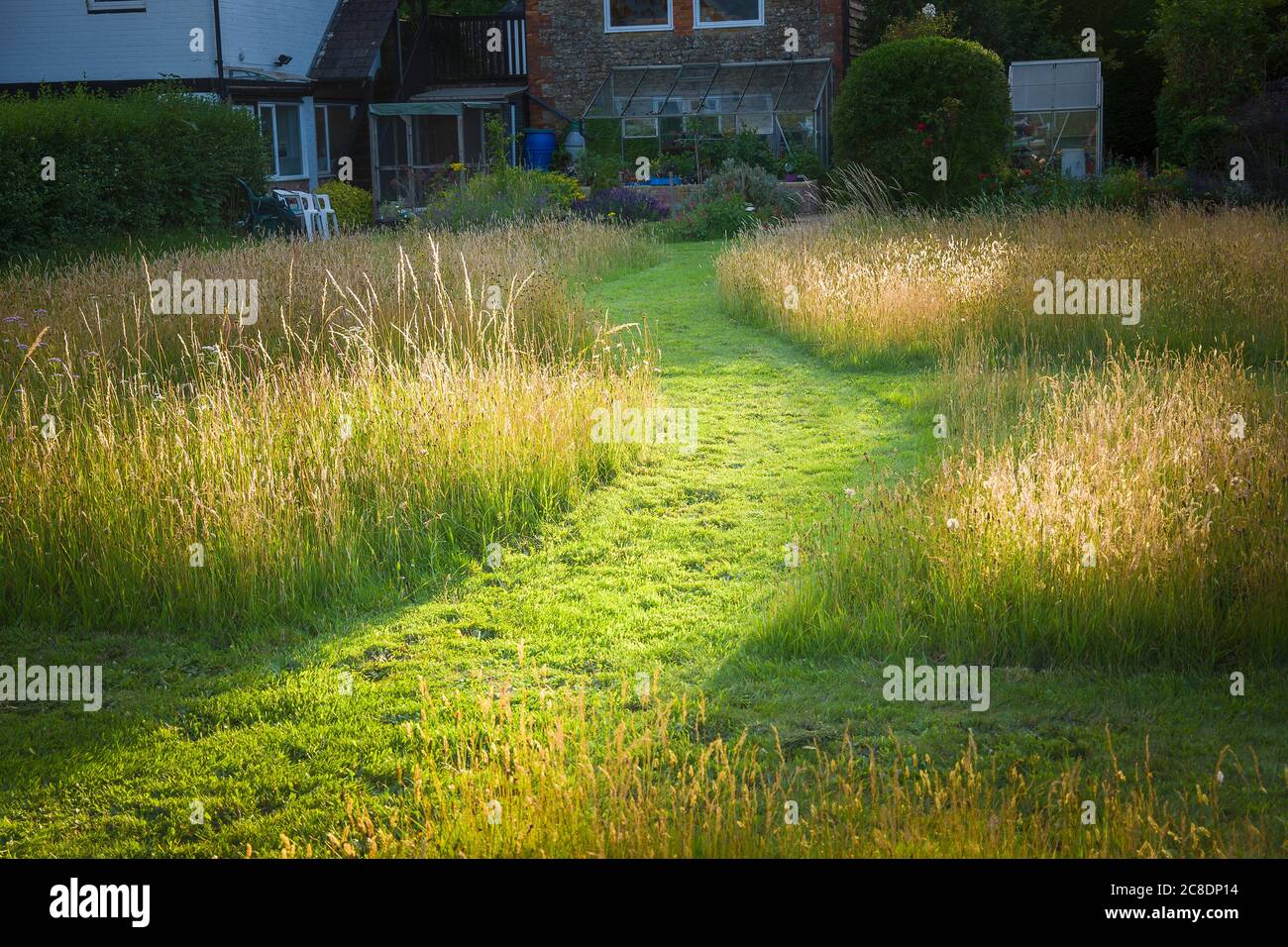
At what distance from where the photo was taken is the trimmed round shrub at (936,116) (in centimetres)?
1716

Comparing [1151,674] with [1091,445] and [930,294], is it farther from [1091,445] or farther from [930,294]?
[930,294]

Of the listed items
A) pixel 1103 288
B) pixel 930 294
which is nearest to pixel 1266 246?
pixel 1103 288

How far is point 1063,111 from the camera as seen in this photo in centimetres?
2483

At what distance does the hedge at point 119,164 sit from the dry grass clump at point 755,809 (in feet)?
45.9

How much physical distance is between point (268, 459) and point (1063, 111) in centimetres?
2254

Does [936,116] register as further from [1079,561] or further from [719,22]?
[1079,561]

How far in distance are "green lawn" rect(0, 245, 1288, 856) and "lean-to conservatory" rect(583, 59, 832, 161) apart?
20103 millimetres

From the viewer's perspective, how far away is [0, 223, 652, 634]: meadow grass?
550 centimetres

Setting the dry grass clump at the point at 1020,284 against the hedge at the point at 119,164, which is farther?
the hedge at the point at 119,164

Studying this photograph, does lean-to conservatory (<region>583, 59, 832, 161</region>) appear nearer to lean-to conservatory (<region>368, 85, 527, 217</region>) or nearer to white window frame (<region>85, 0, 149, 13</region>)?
lean-to conservatory (<region>368, 85, 527, 217</region>)

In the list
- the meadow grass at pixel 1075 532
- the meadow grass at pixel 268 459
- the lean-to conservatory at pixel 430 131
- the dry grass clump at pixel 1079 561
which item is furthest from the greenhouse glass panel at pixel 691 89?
the dry grass clump at pixel 1079 561

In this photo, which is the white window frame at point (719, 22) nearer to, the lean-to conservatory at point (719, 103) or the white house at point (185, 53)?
the lean-to conservatory at point (719, 103)

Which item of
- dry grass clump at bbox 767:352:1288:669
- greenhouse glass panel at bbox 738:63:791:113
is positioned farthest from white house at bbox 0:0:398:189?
dry grass clump at bbox 767:352:1288:669

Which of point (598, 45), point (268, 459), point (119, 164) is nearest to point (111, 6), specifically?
point (119, 164)
